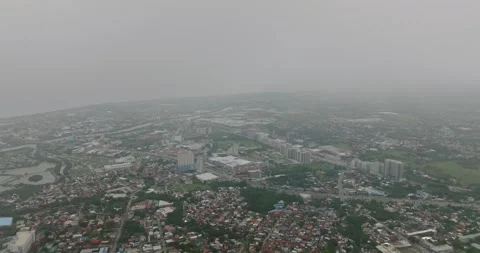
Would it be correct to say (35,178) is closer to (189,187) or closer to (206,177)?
(189,187)

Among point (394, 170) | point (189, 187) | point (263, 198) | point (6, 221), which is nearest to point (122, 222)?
point (6, 221)

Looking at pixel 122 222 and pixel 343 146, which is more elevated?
pixel 122 222

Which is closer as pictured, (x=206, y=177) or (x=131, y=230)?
(x=131, y=230)

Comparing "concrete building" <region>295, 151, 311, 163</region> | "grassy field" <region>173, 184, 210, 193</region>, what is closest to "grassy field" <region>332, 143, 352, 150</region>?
"concrete building" <region>295, 151, 311, 163</region>

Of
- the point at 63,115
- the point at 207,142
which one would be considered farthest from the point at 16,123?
the point at 207,142

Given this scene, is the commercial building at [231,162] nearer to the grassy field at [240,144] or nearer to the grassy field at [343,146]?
the grassy field at [240,144]

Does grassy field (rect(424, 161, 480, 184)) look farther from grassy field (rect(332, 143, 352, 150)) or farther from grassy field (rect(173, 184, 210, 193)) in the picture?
grassy field (rect(173, 184, 210, 193))

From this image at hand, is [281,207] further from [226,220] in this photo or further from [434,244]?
[434,244]
